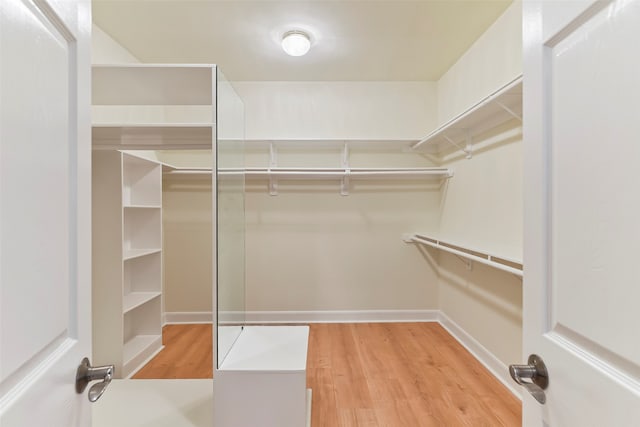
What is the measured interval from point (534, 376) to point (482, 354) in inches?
81.5

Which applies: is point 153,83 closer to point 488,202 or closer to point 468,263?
point 488,202

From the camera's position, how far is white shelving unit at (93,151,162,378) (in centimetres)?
A: 214

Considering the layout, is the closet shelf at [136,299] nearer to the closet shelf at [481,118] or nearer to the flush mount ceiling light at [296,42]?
the flush mount ceiling light at [296,42]

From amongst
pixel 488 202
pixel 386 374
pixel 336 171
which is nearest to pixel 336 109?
pixel 336 171

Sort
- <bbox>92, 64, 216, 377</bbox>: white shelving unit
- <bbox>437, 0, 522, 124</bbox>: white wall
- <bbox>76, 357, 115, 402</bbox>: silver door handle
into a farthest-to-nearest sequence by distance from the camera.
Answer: <bbox>437, 0, 522, 124</bbox>: white wall
<bbox>92, 64, 216, 377</bbox>: white shelving unit
<bbox>76, 357, 115, 402</bbox>: silver door handle

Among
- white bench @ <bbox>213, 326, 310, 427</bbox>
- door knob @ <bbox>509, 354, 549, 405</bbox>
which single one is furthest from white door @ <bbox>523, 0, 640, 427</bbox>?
white bench @ <bbox>213, 326, 310, 427</bbox>

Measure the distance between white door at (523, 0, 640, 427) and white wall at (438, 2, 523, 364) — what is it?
1.45m

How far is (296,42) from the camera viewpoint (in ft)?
7.49

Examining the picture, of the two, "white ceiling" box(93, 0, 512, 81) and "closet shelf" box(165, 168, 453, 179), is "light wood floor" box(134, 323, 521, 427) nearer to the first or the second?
"closet shelf" box(165, 168, 453, 179)

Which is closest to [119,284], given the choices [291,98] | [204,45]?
[204,45]

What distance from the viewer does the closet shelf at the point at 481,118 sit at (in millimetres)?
1760

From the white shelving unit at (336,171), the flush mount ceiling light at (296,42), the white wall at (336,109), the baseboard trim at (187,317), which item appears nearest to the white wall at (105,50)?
the white shelving unit at (336,171)

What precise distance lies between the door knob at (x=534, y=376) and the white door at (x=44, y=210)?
859mm

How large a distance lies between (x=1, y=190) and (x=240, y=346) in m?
1.48
